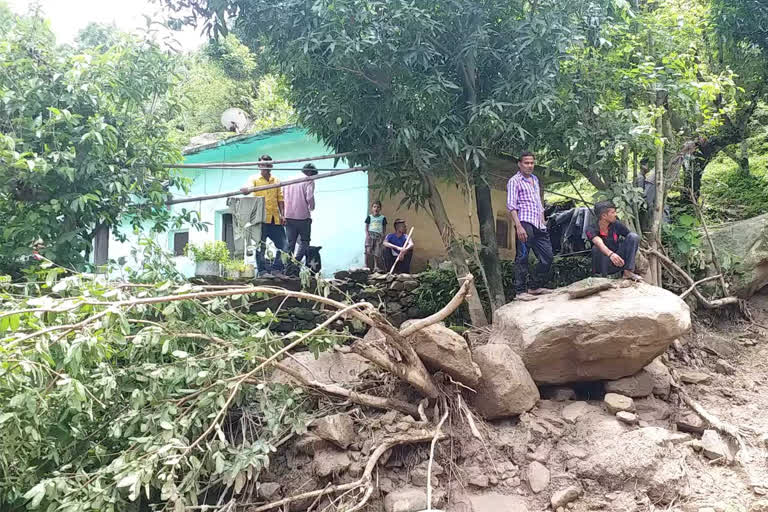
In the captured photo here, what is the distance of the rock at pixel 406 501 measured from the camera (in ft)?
13.0

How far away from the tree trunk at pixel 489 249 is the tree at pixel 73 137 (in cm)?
379

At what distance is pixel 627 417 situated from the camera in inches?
186

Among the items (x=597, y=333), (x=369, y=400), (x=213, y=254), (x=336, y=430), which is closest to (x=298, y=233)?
(x=213, y=254)

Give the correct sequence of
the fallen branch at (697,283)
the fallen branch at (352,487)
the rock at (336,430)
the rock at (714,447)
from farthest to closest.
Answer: the fallen branch at (697,283) < the rock at (714,447) < the rock at (336,430) < the fallen branch at (352,487)

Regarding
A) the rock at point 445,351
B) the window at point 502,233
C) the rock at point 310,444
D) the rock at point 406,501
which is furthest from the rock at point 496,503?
the window at point 502,233

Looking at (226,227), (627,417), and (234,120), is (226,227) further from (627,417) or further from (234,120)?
(627,417)

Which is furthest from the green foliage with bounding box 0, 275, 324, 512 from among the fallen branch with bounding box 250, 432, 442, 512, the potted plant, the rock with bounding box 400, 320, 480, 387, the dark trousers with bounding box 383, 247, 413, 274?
the dark trousers with bounding box 383, 247, 413, 274

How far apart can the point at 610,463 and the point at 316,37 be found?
14.7 feet

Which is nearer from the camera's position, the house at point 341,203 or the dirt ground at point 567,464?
the dirt ground at point 567,464

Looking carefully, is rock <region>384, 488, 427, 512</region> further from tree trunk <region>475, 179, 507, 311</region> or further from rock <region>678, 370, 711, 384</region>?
rock <region>678, 370, 711, 384</region>

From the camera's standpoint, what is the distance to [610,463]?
4.22 metres

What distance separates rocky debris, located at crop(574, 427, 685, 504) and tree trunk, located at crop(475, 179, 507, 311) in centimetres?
241

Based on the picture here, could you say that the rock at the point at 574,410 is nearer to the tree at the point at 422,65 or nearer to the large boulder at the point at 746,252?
the tree at the point at 422,65

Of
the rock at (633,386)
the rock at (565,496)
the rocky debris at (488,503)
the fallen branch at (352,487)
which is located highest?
the rock at (633,386)
